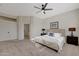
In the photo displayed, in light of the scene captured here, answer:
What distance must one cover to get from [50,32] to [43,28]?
0.76 m

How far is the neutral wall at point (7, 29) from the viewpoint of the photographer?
6867 millimetres

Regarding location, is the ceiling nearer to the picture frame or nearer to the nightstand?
the picture frame

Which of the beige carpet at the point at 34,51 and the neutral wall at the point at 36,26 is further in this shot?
the neutral wall at the point at 36,26

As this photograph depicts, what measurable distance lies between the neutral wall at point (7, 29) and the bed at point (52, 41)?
3.24 m

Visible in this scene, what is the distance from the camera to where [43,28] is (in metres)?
4.57

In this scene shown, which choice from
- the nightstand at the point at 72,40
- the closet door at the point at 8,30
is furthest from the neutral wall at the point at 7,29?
the nightstand at the point at 72,40

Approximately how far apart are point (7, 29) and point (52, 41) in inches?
197

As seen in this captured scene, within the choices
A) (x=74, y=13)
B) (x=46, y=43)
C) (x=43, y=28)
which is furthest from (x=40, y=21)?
(x=74, y=13)

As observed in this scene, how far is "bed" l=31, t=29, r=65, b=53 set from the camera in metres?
3.73

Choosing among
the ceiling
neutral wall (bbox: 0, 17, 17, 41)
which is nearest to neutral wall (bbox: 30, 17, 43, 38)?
the ceiling

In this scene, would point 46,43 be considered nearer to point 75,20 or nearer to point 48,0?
point 75,20

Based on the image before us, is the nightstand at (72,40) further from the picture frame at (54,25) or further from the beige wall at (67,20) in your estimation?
the picture frame at (54,25)

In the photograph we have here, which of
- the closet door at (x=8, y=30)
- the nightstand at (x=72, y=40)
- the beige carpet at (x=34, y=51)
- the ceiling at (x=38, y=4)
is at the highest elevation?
the ceiling at (x=38, y=4)

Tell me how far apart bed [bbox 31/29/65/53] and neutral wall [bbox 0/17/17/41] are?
3.24m
